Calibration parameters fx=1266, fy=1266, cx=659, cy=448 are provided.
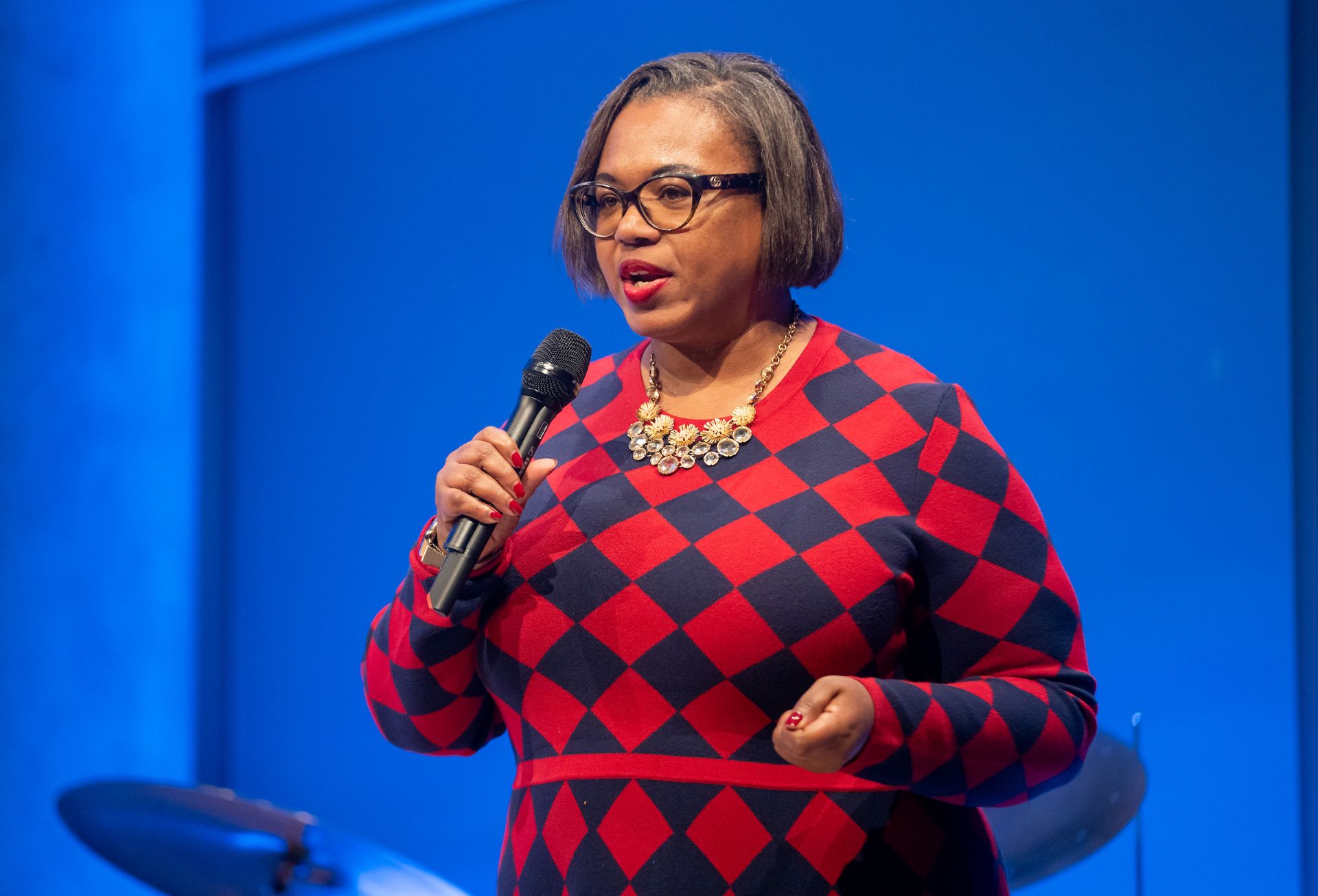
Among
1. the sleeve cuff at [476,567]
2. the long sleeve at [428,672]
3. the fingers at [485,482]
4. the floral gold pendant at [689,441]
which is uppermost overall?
the floral gold pendant at [689,441]

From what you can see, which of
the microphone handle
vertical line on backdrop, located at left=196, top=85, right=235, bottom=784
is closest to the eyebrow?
the microphone handle

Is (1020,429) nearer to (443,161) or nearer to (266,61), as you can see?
(443,161)

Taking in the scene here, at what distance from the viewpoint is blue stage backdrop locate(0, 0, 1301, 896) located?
2010mm

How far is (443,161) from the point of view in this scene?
278 centimetres

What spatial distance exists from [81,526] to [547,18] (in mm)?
1495

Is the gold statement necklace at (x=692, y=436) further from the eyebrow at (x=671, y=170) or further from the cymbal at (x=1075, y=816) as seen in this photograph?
the cymbal at (x=1075, y=816)

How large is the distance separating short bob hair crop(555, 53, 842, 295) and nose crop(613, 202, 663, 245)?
0.11 meters

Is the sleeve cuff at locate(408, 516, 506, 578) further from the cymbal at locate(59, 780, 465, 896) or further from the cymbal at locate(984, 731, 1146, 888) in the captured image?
the cymbal at locate(984, 731, 1146, 888)

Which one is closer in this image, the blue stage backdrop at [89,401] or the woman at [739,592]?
the woman at [739,592]

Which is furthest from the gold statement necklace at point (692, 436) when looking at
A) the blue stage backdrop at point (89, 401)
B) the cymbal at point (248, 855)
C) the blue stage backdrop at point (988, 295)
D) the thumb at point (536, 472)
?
the blue stage backdrop at point (89, 401)

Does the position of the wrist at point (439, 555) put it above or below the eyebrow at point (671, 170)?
below

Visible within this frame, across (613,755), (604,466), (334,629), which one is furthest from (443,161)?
(613,755)

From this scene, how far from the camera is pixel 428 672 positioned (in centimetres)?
114

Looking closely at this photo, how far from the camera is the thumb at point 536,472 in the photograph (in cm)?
108
